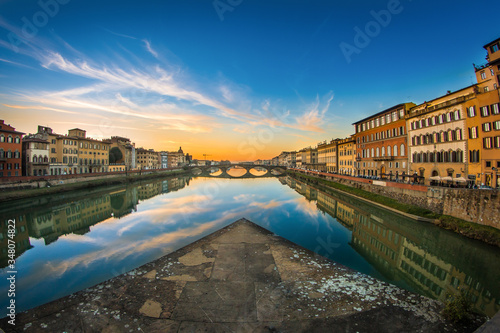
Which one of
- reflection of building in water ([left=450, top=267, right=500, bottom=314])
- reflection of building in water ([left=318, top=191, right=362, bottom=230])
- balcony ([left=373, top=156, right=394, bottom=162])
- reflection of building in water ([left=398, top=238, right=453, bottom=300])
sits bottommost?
reflection of building in water ([left=398, top=238, right=453, bottom=300])

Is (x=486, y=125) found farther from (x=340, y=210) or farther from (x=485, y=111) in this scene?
(x=340, y=210)

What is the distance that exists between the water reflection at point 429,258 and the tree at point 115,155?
6737cm

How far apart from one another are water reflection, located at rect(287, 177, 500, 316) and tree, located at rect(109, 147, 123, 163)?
67368mm

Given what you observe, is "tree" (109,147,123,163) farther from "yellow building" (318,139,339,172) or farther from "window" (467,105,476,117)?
"window" (467,105,476,117)

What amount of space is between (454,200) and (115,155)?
75.1 metres

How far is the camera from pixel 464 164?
2042 cm

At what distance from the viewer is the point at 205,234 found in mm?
15109

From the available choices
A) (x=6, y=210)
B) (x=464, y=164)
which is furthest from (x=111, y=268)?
(x=464, y=164)

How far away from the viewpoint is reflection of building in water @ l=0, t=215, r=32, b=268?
11742 millimetres

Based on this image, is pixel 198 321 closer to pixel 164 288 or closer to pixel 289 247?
pixel 164 288

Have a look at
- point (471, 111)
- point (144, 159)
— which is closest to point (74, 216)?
point (471, 111)

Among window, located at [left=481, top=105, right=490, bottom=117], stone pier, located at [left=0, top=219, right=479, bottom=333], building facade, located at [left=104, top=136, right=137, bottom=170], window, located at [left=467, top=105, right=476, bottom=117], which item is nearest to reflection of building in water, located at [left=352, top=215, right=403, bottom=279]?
stone pier, located at [left=0, top=219, right=479, bottom=333]

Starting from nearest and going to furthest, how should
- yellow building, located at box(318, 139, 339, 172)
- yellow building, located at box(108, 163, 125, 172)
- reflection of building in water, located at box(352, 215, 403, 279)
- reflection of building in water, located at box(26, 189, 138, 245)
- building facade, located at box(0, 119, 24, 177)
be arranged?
reflection of building in water, located at box(352, 215, 403, 279), reflection of building in water, located at box(26, 189, 138, 245), building facade, located at box(0, 119, 24, 177), yellow building, located at box(318, 139, 339, 172), yellow building, located at box(108, 163, 125, 172)

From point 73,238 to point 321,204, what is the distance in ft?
80.3
